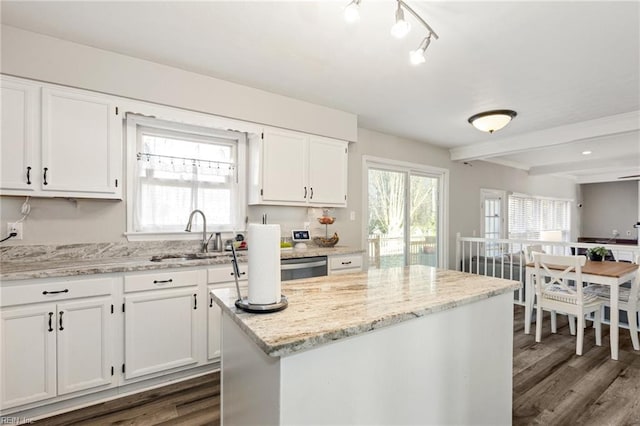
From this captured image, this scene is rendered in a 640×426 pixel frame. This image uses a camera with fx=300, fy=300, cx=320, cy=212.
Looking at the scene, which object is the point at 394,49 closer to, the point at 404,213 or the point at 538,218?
the point at 404,213

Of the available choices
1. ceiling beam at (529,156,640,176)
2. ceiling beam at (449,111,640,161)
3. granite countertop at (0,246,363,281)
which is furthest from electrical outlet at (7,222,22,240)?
ceiling beam at (529,156,640,176)

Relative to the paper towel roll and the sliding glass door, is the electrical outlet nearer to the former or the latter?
the paper towel roll

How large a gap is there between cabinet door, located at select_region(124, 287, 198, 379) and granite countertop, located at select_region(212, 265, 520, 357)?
1.08m

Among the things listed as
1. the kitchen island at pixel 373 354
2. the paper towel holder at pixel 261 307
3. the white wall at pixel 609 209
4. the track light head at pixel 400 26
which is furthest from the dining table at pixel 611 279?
the white wall at pixel 609 209

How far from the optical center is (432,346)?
4.24ft

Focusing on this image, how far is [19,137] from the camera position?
2.04 meters

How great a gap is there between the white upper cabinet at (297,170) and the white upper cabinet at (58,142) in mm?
1172

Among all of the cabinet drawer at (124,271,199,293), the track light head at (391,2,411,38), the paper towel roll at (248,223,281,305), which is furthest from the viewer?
the cabinet drawer at (124,271,199,293)

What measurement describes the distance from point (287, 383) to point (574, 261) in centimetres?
311

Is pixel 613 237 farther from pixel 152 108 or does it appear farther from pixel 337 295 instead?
pixel 152 108

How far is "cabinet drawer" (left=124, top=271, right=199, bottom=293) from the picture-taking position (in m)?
2.14

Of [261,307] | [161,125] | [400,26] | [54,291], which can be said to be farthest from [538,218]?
[54,291]

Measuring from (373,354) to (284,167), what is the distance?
2.32m

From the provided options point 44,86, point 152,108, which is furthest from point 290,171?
point 44,86
